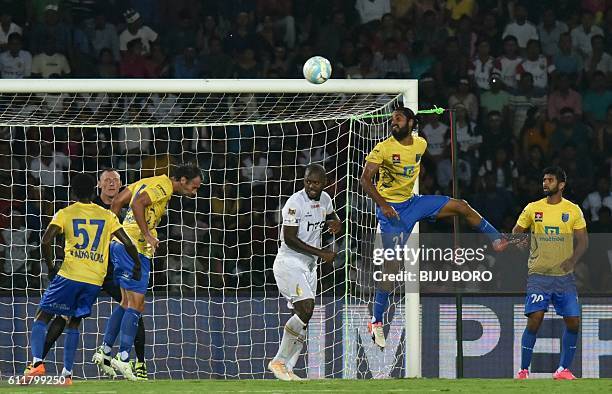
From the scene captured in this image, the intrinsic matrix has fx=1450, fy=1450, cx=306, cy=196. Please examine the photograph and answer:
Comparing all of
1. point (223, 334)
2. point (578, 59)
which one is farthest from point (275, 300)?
point (578, 59)

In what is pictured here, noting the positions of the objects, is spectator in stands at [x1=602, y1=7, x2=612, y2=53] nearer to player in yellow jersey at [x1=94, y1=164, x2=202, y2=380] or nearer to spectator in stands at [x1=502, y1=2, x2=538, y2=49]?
spectator in stands at [x1=502, y1=2, x2=538, y2=49]

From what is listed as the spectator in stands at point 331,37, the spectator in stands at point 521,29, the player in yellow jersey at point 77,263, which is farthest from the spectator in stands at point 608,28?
the player in yellow jersey at point 77,263

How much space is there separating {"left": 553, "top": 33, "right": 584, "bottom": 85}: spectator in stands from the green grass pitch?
6.43m

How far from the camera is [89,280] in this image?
11.3m

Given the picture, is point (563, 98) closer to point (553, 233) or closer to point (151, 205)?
point (553, 233)

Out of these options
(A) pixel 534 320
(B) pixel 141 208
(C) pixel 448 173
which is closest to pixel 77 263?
(B) pixel 141 208

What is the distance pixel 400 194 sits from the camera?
39.8ft

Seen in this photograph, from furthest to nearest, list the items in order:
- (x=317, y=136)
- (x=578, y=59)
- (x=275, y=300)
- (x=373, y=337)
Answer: (x=578, y=59)
(x=317, y=136)
(x=275, y=300)
(x=373, y=337)

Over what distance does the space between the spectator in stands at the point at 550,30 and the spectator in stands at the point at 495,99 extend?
97 centimetres

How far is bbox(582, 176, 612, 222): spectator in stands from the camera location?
15609 millimetres

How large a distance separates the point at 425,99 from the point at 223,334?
160 inches

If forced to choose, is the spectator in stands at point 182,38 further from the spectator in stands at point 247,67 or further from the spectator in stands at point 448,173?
the spectator in stands at point 448,173

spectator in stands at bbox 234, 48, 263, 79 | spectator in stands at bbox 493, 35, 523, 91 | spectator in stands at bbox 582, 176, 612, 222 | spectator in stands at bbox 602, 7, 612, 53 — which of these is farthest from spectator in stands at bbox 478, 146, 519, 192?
spectator in stands at bbox 234, 48, 263, 79

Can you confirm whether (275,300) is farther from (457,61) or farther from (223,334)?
(457,61)
